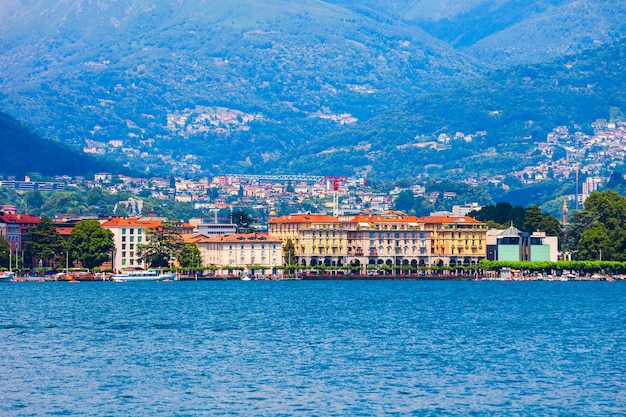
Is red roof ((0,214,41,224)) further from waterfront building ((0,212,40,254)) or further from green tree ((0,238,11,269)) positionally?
green tree ((0,238,11,269))

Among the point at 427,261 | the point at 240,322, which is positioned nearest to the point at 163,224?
the point at 427,261

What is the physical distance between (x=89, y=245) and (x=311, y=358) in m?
82.6

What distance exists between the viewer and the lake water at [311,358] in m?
47.8

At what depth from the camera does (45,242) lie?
140m

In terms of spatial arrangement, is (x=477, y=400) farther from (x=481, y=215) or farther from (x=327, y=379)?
(x=481, y=215)

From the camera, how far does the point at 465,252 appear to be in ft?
500

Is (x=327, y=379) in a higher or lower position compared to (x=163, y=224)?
lower

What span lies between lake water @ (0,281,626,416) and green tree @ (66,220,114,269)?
4168cm

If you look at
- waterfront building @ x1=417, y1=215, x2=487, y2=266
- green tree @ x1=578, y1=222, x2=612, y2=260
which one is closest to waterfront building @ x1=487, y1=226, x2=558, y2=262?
waterfront building @ x1=417, y1=215, x2=487, y2=266

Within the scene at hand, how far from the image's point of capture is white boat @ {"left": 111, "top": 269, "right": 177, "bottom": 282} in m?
136

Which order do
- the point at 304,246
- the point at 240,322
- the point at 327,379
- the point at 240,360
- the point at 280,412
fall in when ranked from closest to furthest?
1. the point at 280,412
2. the point at 327,379
3. the point at 240,360
4. the point at 240,322
5. the point at 304,246

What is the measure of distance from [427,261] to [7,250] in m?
36.7

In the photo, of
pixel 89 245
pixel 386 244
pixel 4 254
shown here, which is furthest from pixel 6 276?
pixel 386 244

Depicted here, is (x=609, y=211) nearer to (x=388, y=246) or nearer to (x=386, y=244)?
(x=388, y=246)
